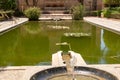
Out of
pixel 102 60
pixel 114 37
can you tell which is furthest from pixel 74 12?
pixel 102 60

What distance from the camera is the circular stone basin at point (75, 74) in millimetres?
5152

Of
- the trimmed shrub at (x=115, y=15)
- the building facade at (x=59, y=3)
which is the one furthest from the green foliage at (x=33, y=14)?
the trimmed shrub at (x=115, y=15)

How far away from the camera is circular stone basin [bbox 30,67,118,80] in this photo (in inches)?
203

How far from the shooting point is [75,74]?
5.41m

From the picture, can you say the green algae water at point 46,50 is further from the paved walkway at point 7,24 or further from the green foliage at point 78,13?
the green foliage at point 78,13

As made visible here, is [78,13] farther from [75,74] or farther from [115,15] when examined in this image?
[75,74]

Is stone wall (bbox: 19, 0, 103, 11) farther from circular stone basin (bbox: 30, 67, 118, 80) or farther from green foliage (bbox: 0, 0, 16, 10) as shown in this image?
circular stone basin (bbox: 30, 67, 118, 80)

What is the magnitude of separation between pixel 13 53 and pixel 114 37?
5635mm

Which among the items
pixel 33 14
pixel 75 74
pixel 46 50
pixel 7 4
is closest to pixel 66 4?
pixel 7 4

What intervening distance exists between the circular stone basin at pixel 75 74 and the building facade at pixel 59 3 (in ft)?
77.2

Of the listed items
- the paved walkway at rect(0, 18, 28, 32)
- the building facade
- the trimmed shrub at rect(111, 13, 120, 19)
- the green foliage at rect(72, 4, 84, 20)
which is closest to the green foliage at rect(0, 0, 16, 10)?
the building facade

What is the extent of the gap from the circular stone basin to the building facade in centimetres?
2354

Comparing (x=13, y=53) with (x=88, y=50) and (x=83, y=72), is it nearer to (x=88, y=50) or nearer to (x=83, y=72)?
(x=88, y=50)

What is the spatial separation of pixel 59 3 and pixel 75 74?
83.3 ft
